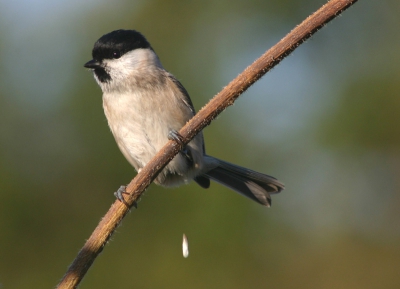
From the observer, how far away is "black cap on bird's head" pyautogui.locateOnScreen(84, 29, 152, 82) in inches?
133

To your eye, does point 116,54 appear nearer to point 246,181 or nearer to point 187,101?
point 187,101

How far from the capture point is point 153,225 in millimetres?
5250

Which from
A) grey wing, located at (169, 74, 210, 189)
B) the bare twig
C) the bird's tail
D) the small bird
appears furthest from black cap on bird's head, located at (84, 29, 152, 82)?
the bare twig

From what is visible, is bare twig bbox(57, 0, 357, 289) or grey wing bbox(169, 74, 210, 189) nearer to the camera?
bare twig bbox(57, 0, 357, 289)

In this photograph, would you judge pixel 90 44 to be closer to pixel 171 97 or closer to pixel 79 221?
pixel 79 221

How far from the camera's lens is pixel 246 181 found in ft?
12.9

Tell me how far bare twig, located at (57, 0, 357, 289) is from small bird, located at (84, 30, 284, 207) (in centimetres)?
166

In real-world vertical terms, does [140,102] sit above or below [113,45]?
below

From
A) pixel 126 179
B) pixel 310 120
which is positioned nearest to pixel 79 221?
pixel 126 179

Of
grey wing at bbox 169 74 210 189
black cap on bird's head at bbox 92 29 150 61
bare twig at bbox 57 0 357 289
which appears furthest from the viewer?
grey wing at bbox 169 74 210 189

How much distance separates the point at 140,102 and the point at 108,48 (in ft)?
1.31

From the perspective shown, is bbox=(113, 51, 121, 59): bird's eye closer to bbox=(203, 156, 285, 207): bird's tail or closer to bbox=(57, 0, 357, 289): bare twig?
bbox=(203, 156, 285, 207): bird's tail

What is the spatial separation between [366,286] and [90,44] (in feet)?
13.0

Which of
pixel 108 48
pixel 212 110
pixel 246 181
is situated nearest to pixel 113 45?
pixel 108 48
